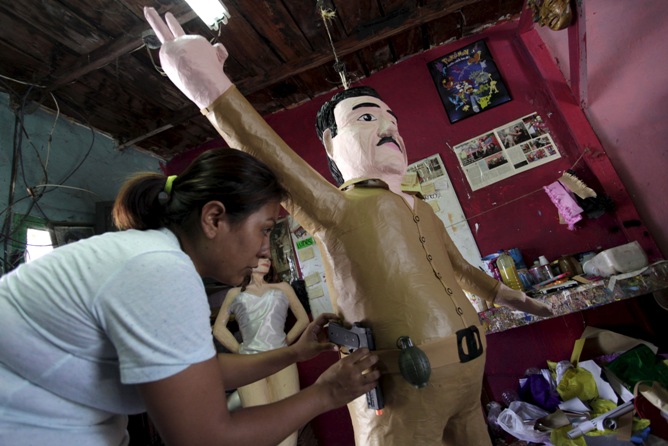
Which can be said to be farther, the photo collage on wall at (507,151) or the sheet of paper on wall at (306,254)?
the sheet of paper on wall at (306,254)

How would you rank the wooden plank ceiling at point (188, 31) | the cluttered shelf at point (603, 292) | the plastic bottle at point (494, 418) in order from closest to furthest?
the cluttered shelf at point (603, 292) → the wooden plank ceiling at point (188, 31) → the plastic bottle at point (494, 418)

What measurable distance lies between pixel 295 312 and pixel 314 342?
1515mm

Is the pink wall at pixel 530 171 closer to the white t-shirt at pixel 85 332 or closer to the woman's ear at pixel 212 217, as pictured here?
the woman's ear at pixel 212 217

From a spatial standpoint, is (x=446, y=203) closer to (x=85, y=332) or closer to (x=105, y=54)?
(x=85, y=332)

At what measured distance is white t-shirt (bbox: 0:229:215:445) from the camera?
20.8 inches

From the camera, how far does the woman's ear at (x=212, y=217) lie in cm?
75

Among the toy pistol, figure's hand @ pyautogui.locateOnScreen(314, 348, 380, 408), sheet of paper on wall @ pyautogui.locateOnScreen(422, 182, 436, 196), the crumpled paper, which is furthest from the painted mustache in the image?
the crumpled paper

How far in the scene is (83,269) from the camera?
0.56 meters

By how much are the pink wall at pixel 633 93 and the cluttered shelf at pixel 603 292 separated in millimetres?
442

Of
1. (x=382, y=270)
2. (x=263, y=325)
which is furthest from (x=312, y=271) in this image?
(x=382, y=270)

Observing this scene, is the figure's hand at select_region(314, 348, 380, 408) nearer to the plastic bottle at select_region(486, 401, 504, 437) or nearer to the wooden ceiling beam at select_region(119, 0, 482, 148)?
the plastic bottle at select_region(486, 401, 504, 437)

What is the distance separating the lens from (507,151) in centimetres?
257

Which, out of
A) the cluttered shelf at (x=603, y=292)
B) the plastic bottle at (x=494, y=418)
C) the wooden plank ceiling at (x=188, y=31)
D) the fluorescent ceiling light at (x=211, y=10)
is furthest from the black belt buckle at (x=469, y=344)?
the fluorescent ceiling light at (x=211, y=10)

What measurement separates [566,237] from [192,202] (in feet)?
8.50
